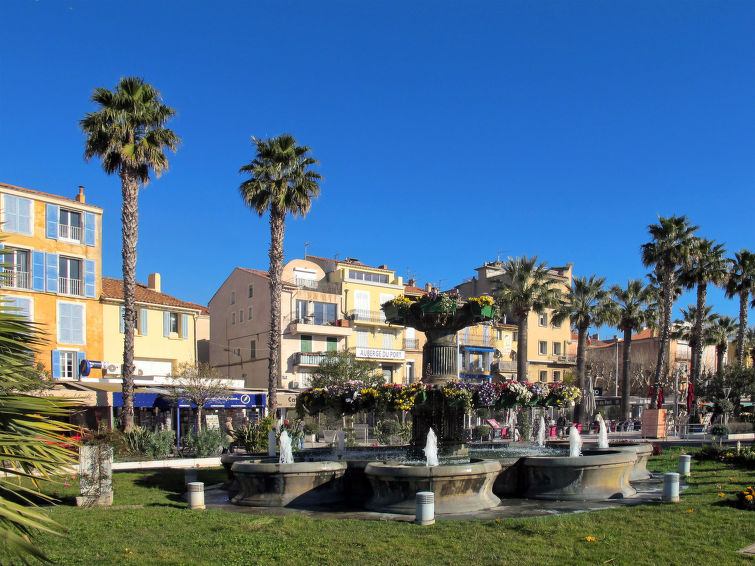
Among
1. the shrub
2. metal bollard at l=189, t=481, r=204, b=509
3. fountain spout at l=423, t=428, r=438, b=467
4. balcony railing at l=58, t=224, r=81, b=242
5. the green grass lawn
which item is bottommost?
the shrub

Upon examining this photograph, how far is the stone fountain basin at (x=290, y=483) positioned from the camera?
12992mm

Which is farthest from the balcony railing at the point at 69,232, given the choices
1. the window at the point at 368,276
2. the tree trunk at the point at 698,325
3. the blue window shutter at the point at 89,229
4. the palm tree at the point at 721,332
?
the palm tree at the point at 721,332

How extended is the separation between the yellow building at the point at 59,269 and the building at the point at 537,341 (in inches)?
1412

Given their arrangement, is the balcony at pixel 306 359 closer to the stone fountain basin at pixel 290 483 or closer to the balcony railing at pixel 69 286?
the balcony railing at pixel 69 286

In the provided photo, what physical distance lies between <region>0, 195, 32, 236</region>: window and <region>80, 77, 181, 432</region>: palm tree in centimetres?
810

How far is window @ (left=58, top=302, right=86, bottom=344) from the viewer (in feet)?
121

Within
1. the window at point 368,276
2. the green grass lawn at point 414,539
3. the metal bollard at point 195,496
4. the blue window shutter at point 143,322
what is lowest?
the metal bollard at point 195,496

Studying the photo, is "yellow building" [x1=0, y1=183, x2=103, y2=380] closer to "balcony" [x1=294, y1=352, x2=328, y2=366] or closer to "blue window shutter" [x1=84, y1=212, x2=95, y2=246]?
"blue window shutter" [x1=84, y1=212, x2=95, y2=246]

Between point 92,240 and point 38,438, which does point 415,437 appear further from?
point 92,240

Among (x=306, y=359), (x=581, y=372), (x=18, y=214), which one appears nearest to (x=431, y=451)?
(x=18, y=214)

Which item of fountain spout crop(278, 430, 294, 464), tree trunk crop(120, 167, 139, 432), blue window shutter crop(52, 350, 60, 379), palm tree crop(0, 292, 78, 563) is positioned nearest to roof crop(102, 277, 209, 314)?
blue window shutter crop(52, 350, 60, 379)

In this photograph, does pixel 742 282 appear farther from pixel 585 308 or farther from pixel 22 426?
pixel 22 426

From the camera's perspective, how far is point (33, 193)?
36312mm

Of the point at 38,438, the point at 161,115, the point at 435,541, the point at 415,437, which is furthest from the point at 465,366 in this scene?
the point at 38,438
